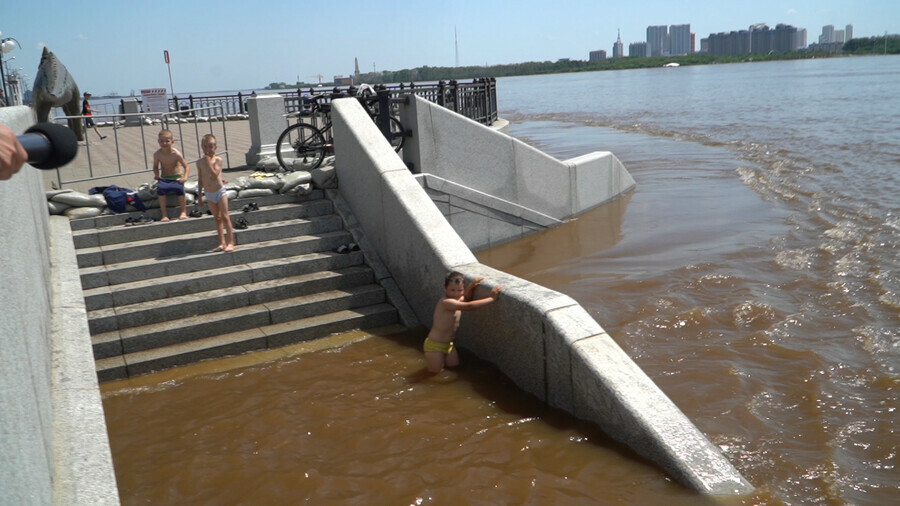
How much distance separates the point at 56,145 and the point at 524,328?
488 cm

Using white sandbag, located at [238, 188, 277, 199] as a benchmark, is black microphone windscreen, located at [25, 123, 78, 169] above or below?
above

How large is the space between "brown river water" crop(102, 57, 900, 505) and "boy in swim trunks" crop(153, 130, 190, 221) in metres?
2.61

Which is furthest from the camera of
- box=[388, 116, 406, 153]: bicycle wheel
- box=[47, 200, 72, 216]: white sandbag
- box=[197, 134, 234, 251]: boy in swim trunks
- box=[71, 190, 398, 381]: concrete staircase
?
box=[388, 116, 406, 153]: bicycle wheel

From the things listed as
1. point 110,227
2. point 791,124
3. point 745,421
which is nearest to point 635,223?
point 745,421

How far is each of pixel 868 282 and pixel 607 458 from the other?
6.27 metres

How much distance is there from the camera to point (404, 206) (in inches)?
312

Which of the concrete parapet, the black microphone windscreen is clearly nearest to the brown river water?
the black microphone windscreen

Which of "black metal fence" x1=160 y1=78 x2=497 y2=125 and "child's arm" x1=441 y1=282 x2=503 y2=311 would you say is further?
"black metal fence" x1=160 y1=78 x2=497 y2=125

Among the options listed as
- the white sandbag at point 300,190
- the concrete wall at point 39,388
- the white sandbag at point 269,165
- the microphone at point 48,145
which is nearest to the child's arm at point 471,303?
the concrete wall at point 39,388

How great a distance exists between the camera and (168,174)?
29.6ft

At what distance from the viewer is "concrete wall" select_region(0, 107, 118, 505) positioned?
256 cm

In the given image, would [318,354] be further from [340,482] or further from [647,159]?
[647,159]

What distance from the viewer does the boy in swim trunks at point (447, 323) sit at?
263 inches

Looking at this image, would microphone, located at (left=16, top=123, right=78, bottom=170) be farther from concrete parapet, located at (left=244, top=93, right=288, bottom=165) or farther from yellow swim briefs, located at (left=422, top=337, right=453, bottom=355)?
concrete parapet, located at (left=244, top=93, right=288, bottom=165)
